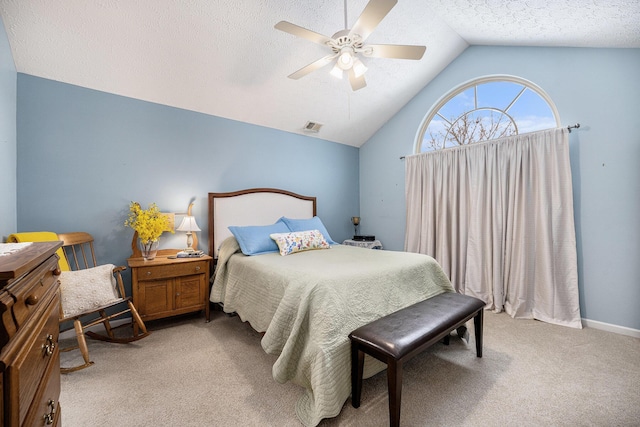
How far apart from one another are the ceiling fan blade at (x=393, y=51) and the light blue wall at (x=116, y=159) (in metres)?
2.02

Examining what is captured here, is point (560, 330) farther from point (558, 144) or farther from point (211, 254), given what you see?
point (211, 254)

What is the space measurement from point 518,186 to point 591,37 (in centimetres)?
144

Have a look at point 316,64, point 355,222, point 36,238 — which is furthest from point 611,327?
point 36,238

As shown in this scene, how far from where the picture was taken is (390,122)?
14.6ft

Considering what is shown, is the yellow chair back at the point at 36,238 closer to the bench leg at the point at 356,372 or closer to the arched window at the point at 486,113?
the bench leg at the point at 356,372

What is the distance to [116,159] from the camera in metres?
2.79

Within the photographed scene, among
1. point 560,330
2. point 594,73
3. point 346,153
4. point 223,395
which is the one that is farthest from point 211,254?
point 594,73

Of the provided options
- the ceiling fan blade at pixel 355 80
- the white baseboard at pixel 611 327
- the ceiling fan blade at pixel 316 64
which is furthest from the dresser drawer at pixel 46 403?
the white baseboard at pixel 611 327

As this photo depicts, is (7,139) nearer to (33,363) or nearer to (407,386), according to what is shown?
(33,363)

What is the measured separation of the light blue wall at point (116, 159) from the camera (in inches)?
95.7

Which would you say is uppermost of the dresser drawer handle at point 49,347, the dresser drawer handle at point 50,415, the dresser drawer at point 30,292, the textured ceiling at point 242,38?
the textured ceiling at point 242,38

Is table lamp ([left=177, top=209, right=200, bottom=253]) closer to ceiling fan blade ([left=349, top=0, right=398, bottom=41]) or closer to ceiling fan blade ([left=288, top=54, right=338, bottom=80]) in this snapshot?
ceiling fan blade ([left=288, top=54, right=338, bottom=80])

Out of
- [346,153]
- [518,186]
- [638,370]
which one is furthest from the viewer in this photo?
[346,153]

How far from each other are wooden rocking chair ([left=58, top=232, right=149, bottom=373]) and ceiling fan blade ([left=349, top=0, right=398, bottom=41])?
261 centimetres
